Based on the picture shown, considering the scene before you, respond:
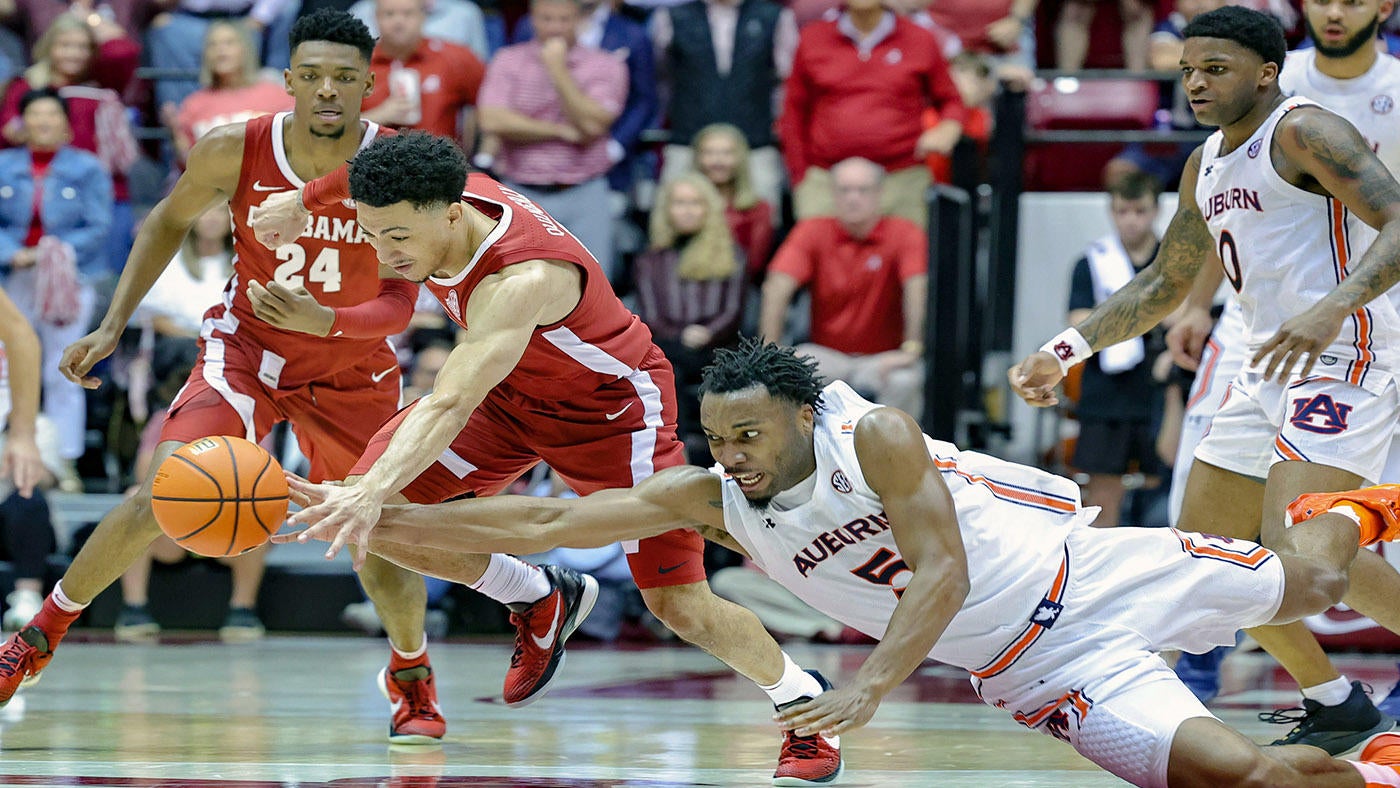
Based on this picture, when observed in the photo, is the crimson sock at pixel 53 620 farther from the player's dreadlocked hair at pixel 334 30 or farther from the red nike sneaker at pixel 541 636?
the player's dreadlocked hair at pixel 334 30

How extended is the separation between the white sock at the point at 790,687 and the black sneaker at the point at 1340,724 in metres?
1.35

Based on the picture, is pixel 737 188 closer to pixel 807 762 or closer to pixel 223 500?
pixel 807 762

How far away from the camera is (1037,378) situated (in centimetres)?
484

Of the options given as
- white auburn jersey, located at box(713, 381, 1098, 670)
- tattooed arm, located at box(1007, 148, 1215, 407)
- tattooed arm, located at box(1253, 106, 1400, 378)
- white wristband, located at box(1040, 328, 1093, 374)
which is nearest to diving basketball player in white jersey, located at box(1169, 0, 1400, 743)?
tattooed arm, located at box(1007, 148, 1215, 407)

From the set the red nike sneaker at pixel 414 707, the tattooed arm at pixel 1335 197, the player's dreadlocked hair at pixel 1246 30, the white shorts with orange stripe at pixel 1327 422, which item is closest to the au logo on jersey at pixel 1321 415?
the white shorts with orange stripe at pixel 1327 422

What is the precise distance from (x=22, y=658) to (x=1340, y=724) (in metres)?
3.78

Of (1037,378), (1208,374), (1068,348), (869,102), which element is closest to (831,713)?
(1037,378)

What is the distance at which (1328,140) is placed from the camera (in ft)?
14.9

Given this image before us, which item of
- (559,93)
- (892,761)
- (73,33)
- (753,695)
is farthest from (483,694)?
(73,33)

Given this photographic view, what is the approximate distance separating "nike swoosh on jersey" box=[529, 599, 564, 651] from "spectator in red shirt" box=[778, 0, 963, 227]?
15.3 feet

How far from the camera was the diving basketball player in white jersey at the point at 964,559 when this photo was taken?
360cm

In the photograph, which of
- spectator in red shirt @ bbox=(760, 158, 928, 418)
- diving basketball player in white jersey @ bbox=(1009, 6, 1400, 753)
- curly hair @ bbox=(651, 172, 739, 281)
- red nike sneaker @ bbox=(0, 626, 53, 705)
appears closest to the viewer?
diving basketball player in white jersey @ bbox=(1009, 6, 1400, 753)

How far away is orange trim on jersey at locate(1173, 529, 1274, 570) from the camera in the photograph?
394 centimetres

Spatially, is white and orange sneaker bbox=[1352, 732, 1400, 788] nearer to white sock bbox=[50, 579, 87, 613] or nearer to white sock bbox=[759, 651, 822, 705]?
white sock bbox=[759, 651, 822, 705]
